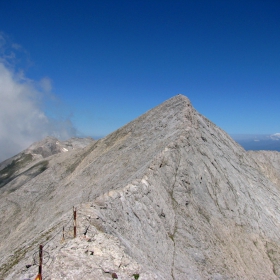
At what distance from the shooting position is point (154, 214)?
66.6ft

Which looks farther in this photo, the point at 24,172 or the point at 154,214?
the point at 24,172

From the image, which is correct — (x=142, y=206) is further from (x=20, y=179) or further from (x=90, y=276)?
(x=20, y=179)

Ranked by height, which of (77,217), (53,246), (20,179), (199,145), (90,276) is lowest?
(90,276)

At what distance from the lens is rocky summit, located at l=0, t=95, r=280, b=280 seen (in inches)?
506

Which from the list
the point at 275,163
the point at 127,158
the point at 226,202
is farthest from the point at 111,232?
the point at 275,163

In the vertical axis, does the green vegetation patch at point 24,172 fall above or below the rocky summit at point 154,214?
above

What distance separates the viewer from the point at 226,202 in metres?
27.6

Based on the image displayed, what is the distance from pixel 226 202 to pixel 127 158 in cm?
1324

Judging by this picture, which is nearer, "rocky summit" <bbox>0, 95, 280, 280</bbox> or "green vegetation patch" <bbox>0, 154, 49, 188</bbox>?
"rocky summit" <bbox>0, 95, 280, 280</bbox>

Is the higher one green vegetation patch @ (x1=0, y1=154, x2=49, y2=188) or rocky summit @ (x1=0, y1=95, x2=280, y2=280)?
A: green vegetation patch @ (x1=0, y1=154, x2=49, y2=188)

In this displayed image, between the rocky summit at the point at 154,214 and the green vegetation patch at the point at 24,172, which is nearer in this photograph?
the rocky summit at the point at 154,214

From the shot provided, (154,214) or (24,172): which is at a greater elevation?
(24,172)

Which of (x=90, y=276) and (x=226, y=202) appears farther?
(x=226, y=202)

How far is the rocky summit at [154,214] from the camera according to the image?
12852mm
